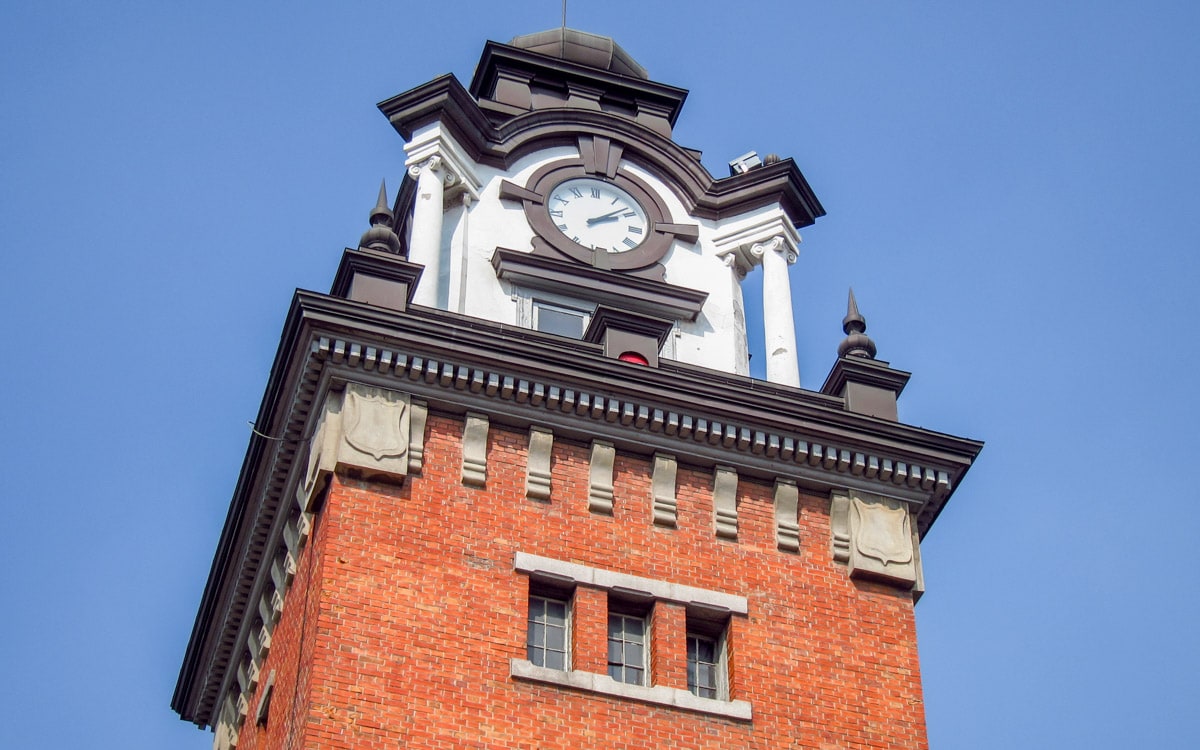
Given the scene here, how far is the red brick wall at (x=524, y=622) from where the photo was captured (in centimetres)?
2584

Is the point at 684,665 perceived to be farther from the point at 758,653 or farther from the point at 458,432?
the point at 458,432

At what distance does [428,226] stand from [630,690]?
29.0 ft

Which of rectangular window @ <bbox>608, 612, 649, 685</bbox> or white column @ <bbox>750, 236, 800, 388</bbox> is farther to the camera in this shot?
white column @ <bbox>750, 236, 800, 388</bbox>

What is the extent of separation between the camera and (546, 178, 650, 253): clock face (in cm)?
3419

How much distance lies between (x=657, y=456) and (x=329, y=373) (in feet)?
14.5

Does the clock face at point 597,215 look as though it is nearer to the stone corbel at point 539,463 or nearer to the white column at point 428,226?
the white column at point 428,226

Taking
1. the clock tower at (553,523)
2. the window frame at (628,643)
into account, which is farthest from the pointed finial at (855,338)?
the window frame at (628,643)

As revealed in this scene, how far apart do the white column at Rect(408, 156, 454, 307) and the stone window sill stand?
671 centimetres

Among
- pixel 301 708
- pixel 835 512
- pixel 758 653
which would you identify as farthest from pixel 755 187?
pixel 301 708

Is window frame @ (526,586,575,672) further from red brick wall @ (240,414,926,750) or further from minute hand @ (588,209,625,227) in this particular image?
minute hand @ (588,209,625,227)

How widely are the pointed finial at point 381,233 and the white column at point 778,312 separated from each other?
238 inches

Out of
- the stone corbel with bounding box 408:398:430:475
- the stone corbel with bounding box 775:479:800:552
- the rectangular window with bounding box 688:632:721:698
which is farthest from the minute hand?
the rectangular window with bounding box 688:632:721:698

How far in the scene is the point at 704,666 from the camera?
2800 cm

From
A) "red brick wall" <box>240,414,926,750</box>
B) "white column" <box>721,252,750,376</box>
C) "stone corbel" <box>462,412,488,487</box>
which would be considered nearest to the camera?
"red brick wall" <box>240,414,926,750</box>
